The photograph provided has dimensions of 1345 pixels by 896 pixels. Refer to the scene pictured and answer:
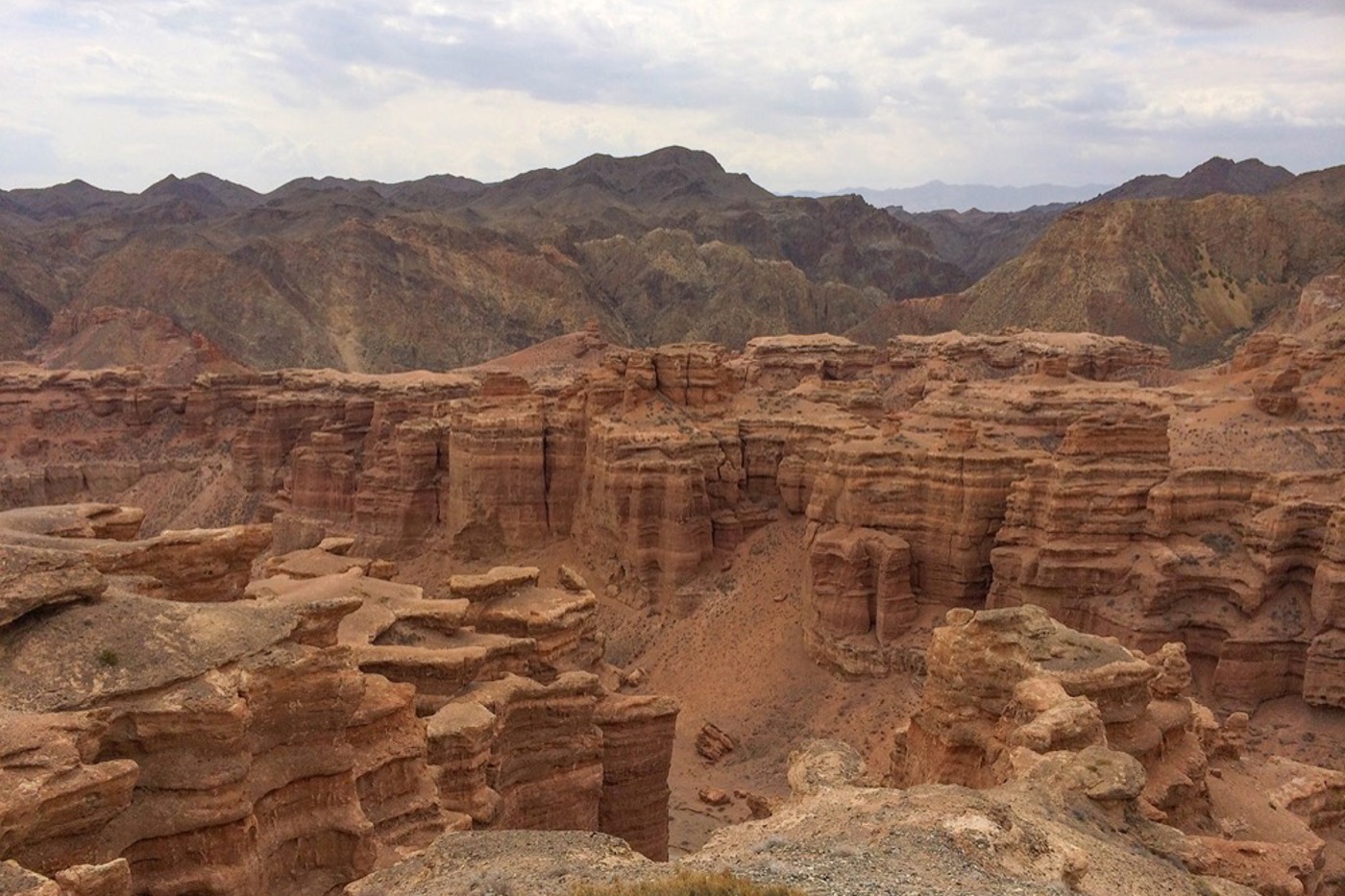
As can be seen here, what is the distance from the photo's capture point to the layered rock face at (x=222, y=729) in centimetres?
1318

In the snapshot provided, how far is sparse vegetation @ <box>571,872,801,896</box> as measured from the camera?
11266 millimetres

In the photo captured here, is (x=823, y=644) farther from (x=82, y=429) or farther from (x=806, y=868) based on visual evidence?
(x=82, y=429)

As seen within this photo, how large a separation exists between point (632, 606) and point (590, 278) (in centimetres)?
9977

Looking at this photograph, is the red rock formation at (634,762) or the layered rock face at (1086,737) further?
the red rock formation at (634,762)

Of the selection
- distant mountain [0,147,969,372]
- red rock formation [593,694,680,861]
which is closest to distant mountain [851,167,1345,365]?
distant mountain [0,147,969,372]

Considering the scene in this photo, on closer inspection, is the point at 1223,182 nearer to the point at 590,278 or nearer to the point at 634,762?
the point at 590,278

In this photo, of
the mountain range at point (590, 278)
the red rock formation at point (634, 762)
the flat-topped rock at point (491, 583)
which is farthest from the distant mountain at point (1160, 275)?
the red rock formation at point (634, 762)

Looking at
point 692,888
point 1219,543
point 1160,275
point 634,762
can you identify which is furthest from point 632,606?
point 1160,275

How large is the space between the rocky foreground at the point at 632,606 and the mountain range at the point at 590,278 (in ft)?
131

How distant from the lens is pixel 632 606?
4497 centimetres

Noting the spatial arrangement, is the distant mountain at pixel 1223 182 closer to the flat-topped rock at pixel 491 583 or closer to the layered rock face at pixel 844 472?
the layered rock face at pixel 844 472

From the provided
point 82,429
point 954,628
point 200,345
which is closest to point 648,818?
point 954,628

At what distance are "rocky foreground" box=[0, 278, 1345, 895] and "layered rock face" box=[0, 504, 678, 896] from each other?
0.18ft

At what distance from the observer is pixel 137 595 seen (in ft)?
53.8
